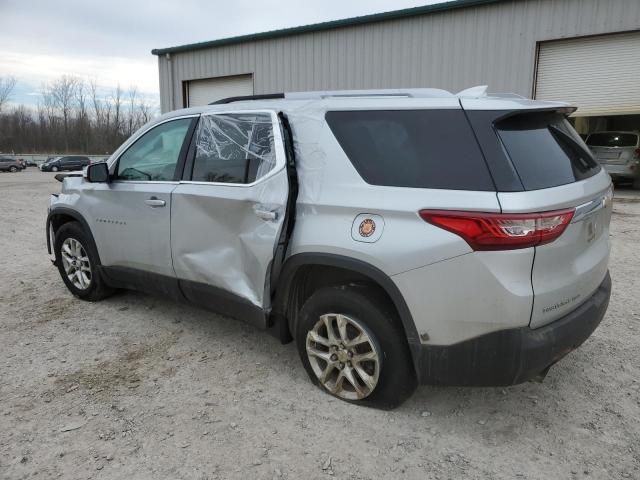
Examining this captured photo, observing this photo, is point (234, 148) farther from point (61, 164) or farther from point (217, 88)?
point (61, 164)

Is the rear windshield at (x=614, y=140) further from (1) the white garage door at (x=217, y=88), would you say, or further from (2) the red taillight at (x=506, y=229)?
(2) the red taillight at (x=506, y=229)

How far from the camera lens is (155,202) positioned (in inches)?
148

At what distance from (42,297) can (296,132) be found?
3493 mm

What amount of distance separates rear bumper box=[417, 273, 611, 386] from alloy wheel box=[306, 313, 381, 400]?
328 mm

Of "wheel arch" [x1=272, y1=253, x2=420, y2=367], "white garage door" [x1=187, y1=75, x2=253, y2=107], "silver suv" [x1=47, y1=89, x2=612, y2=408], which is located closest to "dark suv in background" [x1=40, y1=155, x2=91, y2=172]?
"white garage door" [x1=187, y1=75, x2=253, y2=107]

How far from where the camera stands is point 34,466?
2457 millimetres

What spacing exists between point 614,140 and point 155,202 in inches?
551

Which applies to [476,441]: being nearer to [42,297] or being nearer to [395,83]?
[42,297]

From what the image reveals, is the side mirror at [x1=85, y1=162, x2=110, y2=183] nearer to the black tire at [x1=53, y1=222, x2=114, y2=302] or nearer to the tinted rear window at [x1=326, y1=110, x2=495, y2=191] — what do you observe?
the black tire at [x1=53, y1=222, x2=114, y2=302]

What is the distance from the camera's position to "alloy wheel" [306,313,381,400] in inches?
110

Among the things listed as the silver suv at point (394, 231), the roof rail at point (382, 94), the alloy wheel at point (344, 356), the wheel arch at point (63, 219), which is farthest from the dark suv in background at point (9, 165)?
the alloy wheel at point (344, 356)

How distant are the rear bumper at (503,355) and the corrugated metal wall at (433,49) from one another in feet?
39.4

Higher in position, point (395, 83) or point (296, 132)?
point (395, 83)

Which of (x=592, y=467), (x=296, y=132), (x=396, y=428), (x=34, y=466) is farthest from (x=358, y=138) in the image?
(x=34, y=466)
